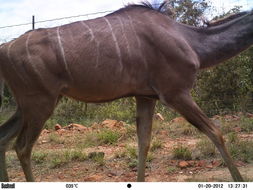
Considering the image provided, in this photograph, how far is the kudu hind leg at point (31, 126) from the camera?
14.0 feet

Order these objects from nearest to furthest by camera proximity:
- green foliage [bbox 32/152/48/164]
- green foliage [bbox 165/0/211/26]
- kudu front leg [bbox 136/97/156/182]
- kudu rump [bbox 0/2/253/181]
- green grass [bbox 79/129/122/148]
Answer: kudu rump [bbox 0/2/253/181] → kudu front leg [bbox 136/97/156/182] → green foliage [bbox 32/152/48/164] → green grass [bbox 79/129/122/148] → green foliage [bbox 165/0/211/26]

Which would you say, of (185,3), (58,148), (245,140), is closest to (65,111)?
(58,148)

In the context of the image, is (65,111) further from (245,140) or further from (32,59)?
(32,59)

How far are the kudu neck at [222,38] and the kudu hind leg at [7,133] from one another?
2.03 meters

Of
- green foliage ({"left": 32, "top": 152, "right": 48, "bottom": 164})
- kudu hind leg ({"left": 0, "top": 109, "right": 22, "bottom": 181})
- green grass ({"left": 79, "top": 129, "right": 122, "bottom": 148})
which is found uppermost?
kudu hind leg ({"left": 0, "top": 109, "right": 22, "bottom": 181})

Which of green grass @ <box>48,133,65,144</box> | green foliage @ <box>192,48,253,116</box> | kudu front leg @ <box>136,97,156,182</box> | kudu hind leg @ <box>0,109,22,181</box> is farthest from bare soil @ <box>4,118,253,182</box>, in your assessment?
green foliage @ <box>192,48,253,116</box>

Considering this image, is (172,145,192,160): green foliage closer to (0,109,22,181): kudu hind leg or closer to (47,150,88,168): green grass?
(47,150,88,168): green grass

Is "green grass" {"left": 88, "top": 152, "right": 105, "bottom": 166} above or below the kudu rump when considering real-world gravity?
below

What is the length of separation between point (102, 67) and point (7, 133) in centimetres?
130

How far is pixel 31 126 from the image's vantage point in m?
4.34

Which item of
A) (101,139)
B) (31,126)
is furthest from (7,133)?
(101,139)

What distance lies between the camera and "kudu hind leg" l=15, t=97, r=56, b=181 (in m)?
4.26

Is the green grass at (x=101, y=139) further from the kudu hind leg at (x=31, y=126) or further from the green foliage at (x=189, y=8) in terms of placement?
the green foliage at (x=189, y=8)

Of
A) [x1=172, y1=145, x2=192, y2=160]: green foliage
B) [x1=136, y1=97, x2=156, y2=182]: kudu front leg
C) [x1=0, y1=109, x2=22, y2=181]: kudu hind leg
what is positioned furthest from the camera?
[x1=172, y1=145, x2=192, y2=160]: green foliage
